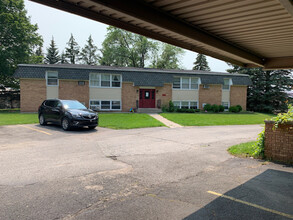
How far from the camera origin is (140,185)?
14.8 ft

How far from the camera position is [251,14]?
161 inches

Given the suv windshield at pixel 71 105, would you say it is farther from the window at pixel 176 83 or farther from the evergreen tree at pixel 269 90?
the evergreen tree at pixel 269 90

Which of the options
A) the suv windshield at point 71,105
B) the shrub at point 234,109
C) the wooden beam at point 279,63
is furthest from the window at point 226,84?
the wooden beam at point 279,63

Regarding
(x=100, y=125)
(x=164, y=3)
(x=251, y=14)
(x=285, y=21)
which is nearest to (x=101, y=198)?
(x=164, y=3)

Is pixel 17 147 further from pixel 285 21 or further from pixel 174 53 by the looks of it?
pixel 174 53

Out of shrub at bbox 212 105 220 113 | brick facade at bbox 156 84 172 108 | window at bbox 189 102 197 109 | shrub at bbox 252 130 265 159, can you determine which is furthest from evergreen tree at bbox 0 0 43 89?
shrub at bbox 252 130 265 159

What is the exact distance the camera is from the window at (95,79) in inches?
997

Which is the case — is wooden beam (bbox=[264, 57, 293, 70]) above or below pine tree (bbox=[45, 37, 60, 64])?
below

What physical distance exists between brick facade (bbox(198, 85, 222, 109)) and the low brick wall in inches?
888

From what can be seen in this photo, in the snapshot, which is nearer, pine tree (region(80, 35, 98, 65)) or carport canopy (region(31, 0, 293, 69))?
carport canopy (region(31, 0, 293, 69))

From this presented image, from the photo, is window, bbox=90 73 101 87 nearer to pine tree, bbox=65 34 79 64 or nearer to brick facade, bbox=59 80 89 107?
brick facade, bbox=59 80 89 107

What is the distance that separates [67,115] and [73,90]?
12435 millimetres

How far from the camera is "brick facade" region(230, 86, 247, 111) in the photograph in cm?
3045

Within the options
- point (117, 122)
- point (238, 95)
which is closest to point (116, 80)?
point (117, 122)
